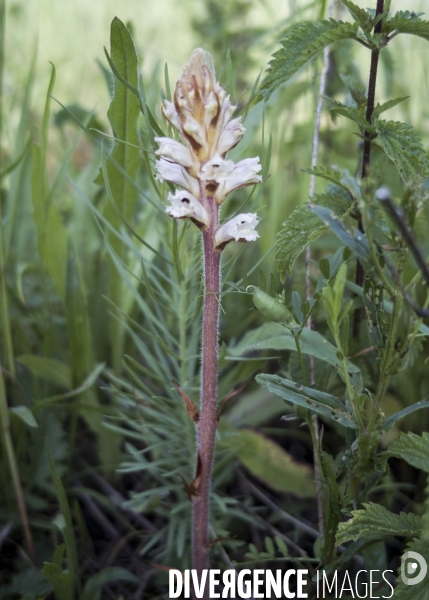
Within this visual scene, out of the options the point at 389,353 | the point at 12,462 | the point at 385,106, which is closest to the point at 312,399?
the point at 389,353

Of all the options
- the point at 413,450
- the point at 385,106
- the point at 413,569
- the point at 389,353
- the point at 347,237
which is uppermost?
the point at 385,106

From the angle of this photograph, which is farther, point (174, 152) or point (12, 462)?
point (12, 462)

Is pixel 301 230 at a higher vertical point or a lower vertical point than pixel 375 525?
higher

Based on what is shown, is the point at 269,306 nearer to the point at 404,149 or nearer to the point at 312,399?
the point at 312,399

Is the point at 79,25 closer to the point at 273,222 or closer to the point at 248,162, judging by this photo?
the point at 273,222

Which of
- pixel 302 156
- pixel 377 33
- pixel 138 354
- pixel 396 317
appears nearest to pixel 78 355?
pixel 138 354

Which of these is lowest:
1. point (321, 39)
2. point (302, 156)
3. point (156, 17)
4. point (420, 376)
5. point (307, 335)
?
point (420, 376)
